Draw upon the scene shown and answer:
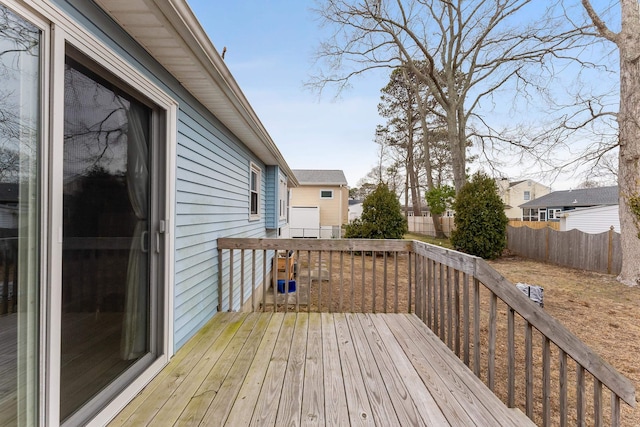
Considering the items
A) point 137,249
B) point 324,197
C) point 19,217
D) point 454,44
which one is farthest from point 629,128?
point 324,197

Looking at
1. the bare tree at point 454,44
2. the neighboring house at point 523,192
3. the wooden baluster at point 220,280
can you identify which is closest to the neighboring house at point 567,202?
the neighboring house at point 523,192

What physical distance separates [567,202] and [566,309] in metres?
21.3

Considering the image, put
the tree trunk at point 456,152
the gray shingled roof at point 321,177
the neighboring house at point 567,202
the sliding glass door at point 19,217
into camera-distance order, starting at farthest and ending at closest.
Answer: the neighboring house at point 567,202, the gray shingled roof at point 321,177, the tree trunk at point 456,152, the sliding glass door at point 19,217

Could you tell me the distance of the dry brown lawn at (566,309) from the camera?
9.82 ft

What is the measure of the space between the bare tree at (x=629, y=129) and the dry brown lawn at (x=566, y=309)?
2.17 feet

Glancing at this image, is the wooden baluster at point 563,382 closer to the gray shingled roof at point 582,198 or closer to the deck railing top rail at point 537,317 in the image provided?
the deck railing top rail at point 537,317

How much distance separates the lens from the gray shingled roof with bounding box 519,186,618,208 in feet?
62.3

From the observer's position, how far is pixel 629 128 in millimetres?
6633

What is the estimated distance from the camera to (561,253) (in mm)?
8852

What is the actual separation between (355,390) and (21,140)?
2132mm

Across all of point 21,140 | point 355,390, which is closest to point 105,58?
point 21,140

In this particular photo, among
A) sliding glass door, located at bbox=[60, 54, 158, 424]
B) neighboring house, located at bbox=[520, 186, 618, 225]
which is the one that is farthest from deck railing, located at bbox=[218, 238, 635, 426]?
neighboring house, located at bbox=[520, 186, 618, 225]

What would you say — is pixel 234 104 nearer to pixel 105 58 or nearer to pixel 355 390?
pixel 105 58

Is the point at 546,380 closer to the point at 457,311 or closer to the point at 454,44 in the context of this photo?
the point at 457,311
